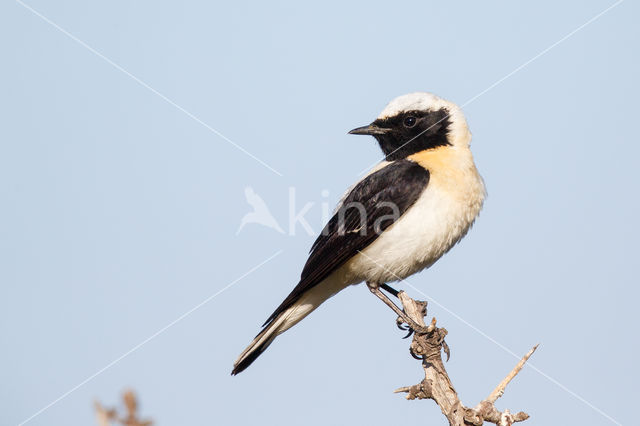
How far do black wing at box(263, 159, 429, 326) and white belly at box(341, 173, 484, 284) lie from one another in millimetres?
90

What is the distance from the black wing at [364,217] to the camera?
23.4ft

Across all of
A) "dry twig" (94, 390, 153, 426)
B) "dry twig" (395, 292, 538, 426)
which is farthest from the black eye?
"dry twig" (94, 390, 153, 426)

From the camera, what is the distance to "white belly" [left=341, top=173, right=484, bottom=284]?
695 cm

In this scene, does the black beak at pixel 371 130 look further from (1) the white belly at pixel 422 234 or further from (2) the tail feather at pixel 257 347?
(2) the tail feather at pixel 257 347

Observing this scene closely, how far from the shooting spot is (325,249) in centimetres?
747

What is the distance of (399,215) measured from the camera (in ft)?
23.3

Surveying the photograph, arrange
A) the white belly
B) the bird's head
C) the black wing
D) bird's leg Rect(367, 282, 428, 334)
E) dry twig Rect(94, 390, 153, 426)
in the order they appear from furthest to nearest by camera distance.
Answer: the bird's head, the black wing, the white belly, bird's leg Rect(367, 282, 428, 334), dry twig Rect(94, 390, 153, 426)

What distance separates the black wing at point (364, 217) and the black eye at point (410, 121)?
0.61m

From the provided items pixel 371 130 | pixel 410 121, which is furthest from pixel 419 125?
pixel 371 130

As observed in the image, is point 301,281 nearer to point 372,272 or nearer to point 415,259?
point 372,272

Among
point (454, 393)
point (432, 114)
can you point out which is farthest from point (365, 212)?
point (454, 393)

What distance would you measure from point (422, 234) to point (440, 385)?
5.53 ft

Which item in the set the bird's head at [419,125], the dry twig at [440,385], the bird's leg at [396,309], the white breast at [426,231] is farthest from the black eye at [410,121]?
the dry twig at [440,385]

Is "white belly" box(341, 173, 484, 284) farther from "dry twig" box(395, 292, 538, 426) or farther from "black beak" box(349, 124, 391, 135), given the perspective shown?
"black beak" box(349, 124, 391, 135)
